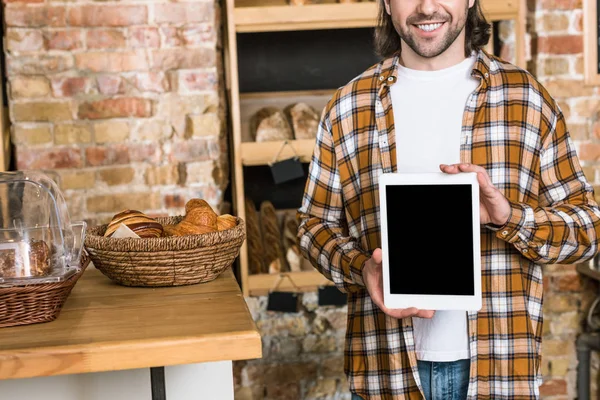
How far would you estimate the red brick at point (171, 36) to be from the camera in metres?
2.65

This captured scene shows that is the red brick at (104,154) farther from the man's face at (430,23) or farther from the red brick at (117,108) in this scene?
the man's face at (430,23)

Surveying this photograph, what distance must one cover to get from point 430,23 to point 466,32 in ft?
0.61

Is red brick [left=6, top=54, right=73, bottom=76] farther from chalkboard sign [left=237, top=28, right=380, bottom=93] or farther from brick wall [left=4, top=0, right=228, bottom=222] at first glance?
chalkboard sign [left=237, top=28, right=380, bottom=93]

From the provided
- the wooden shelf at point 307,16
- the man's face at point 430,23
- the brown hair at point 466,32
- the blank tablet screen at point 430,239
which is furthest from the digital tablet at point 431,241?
the wooden shelf at point 307,16

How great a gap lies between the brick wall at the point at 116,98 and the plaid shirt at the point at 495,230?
101 cm

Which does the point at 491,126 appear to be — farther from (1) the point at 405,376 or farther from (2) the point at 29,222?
(2) the point at 29,222

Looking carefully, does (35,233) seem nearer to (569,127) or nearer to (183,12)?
(183,12)

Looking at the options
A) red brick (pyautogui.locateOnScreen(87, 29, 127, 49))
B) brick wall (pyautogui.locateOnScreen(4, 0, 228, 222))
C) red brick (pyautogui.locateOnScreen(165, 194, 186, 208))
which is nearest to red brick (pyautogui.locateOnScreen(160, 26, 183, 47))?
brick wall (pyautogui.locateOnScreen(4, 0, 228, 222))

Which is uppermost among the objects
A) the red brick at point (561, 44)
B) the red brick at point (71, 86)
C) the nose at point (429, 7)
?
the red brick at point (561, 44)

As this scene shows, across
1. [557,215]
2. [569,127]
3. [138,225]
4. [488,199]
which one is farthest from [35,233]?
[569,127]

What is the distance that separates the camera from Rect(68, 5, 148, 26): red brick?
2607mm

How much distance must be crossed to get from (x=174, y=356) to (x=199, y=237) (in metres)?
0.34

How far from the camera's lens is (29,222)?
4.61ft

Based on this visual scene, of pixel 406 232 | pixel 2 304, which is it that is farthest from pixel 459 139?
pixel 2 304
